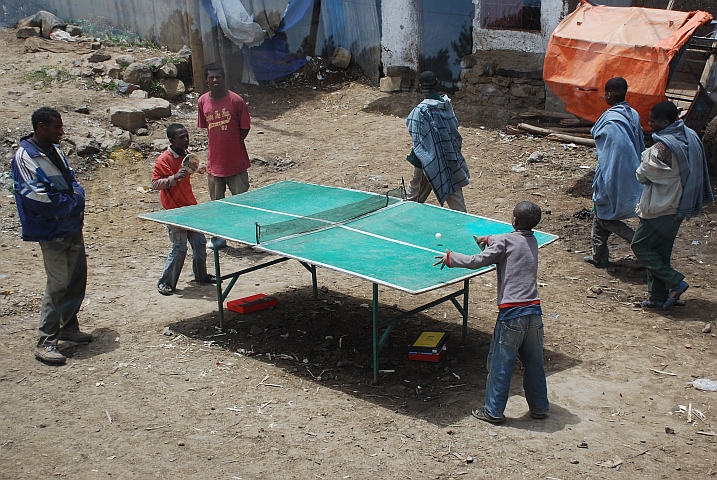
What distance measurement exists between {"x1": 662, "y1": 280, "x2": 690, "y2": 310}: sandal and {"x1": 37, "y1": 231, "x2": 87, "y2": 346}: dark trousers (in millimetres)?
4863

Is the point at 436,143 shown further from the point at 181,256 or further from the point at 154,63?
the point at 154,63

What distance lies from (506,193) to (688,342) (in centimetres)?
378

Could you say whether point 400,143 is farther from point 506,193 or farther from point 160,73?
point 160,73

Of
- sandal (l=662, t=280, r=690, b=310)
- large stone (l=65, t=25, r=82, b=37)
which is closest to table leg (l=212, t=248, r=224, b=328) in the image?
sandal (l=662, t=280, r=690, b=310)

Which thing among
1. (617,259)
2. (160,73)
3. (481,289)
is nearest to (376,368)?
(481,289)

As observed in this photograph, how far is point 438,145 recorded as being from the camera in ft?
23.5

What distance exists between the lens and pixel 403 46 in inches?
527

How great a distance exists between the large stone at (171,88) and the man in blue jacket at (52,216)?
24.7ft

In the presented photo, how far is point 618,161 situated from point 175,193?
4115mm

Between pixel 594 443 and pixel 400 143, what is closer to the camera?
pixel 594 443

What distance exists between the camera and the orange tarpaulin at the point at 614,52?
8.00m

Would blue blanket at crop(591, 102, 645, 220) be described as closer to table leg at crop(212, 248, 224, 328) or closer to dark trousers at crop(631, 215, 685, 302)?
dark trousers at crop(631, 215, 685, 302)

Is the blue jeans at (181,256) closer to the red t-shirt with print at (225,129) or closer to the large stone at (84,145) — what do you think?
the red t-shirt with print at (225,129)

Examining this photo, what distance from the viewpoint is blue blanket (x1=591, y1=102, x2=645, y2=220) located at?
6785mm
